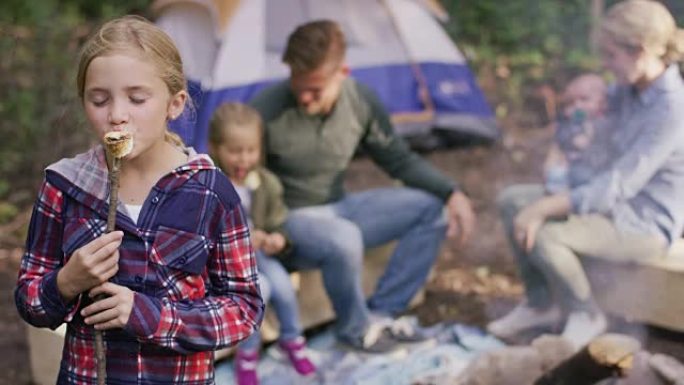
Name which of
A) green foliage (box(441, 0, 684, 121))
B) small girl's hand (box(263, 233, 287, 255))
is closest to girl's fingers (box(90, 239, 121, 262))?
small girl's hand (box(263, 233, 287, 255))

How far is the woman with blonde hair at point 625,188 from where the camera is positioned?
11.0 feet

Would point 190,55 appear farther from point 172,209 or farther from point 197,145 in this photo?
point 172,209

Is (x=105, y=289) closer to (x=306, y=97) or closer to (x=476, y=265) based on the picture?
(x=306, y=97)

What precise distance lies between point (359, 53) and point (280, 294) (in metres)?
2.80

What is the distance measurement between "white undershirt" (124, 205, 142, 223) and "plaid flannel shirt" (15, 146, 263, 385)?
12 millimetres

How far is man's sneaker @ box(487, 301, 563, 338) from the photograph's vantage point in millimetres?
3674

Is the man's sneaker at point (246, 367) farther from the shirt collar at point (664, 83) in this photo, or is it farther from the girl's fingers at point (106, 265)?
the girl's fingers at point (106, 265)

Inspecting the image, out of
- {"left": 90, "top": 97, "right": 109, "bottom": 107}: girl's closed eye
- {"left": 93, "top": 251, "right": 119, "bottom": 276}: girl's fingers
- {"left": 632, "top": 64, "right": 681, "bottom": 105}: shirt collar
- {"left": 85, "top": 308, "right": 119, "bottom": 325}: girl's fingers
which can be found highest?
{"left": 90, "top": 97, "right": 109, "bottom": 107}: girl's closed eye

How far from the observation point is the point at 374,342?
358cm

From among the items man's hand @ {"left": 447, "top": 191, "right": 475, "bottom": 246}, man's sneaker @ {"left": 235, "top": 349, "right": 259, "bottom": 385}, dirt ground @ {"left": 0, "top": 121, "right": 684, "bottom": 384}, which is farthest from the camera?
man's hand @ {"left": 447, "top": 191, "right": 475, "bottom": 246}

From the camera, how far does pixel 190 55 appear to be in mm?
5223

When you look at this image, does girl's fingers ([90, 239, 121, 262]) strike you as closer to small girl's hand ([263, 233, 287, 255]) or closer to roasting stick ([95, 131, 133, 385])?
roasting stick ([95, 131, 133, 385])

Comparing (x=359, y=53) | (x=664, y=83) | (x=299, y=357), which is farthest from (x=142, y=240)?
(x=359, y=53)

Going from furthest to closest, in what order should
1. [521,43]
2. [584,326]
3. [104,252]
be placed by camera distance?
[521,43]
[584,326]
[104,252]
